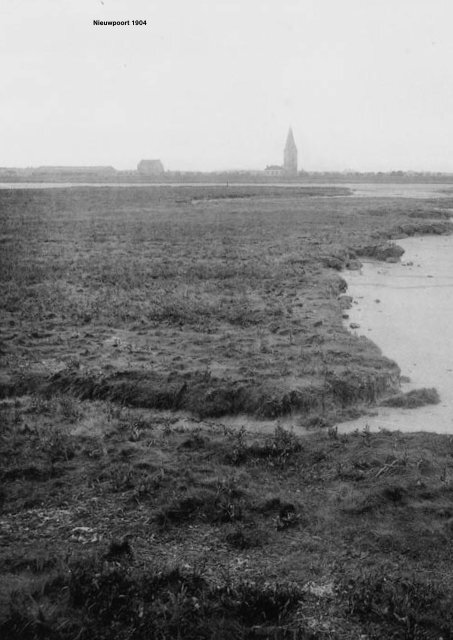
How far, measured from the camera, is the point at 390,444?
26.2 feet

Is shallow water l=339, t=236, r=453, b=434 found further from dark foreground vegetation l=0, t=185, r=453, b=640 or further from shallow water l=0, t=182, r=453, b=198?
shallow water l=0, t=182, r=453, b=198

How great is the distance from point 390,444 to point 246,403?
2.59m

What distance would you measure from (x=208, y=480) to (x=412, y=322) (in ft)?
31.2

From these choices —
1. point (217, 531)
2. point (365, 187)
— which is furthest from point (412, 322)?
point (365, 187)

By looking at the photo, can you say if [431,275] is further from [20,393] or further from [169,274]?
[20,393]

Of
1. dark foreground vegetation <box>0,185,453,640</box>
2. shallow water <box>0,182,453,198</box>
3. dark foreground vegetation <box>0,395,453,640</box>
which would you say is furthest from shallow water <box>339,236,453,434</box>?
shallow water <box>0,182,453,198</box>

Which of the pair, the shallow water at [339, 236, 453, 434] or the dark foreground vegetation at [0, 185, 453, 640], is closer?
the dark foreground vegetation at [0, 185, 453, 640]

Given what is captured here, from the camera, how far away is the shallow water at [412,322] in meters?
9.30

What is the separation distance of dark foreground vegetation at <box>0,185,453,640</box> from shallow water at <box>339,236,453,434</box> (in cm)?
46

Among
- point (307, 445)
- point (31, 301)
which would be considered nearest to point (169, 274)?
point (31, 301)

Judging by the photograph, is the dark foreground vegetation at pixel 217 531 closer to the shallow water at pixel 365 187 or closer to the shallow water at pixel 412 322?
the shallow water at pixel 412 322

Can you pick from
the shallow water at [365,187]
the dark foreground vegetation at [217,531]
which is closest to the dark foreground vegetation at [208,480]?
the dark foreground vegetation at [217,531]

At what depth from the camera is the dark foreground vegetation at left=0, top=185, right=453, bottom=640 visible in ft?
16.3

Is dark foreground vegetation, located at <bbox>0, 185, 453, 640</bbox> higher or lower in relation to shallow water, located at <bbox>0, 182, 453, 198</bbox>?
lower
